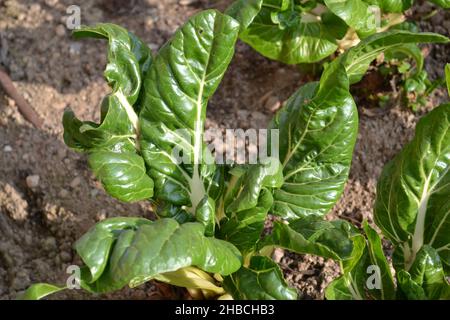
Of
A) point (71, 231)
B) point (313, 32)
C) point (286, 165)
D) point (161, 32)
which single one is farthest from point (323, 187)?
point (161, 32)

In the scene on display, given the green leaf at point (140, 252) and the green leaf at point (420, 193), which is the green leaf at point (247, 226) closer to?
the green leaf at point (140, 252)

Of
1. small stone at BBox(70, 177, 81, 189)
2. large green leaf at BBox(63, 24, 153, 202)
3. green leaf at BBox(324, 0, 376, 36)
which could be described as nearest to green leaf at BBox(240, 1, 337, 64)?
green leaf at BBox(324, 0, 376, 36)

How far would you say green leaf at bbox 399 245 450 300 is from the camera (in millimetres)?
2154

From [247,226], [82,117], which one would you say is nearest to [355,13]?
[247,226]

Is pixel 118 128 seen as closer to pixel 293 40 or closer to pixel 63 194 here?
pixel 63 194

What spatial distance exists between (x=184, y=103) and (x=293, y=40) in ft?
2.71

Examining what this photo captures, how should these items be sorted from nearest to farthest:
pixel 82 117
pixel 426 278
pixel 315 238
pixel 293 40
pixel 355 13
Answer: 1. pixel 315 238
2. pixel 426 278
3. pixel 355 13
4. pixel 293 40
5. pixel 82 117

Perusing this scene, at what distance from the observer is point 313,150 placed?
2332 millimetres

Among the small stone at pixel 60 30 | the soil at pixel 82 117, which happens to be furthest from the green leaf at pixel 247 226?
the small stone at pixel 60 30

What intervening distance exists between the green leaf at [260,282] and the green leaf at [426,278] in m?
0.38

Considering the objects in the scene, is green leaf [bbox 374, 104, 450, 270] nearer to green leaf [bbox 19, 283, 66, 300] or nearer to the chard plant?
the chard plant

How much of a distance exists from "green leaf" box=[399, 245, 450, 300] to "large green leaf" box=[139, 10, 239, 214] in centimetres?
71

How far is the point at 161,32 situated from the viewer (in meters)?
3.50
